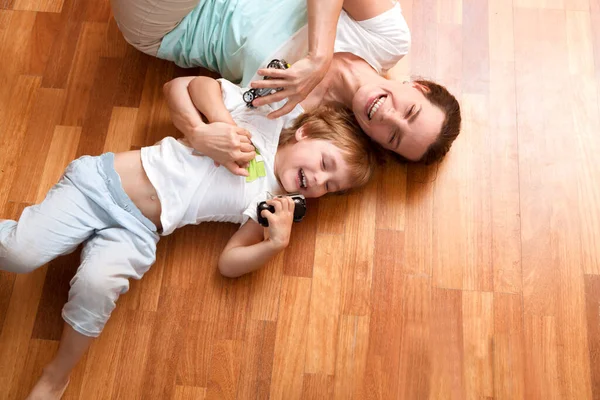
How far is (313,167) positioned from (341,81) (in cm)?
28

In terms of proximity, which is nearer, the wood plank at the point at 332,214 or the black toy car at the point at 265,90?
the black toy car at the point at 265,90

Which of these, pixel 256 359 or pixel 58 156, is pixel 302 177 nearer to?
pixel 256 359

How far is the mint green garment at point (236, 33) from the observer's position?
5.19 feet

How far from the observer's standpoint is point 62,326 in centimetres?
155

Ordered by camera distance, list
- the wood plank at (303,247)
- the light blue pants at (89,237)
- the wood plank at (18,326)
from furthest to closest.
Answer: the wood plank at (303,247)
the wood plank at (18,326)
the light blue pants at (89,237)

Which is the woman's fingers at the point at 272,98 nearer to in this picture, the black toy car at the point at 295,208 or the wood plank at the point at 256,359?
the black toy car at the point at 295,208

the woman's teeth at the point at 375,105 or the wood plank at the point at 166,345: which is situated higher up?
the woman's teeth at the point at 375,105

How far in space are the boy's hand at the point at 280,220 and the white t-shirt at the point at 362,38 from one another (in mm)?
352

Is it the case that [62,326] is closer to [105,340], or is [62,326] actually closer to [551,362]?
[105,340]

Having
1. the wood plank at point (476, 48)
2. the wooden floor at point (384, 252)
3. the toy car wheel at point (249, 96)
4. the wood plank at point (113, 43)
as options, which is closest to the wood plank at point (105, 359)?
the wooden floor at point (384, 252)

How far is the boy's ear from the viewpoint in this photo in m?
1.54

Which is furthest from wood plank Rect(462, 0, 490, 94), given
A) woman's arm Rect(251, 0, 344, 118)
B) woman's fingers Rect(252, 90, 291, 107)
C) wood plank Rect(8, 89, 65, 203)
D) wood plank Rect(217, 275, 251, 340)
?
wood plank Rect(8, 89, 65, 203)

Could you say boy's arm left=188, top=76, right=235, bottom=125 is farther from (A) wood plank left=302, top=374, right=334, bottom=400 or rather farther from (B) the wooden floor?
(A) wood plank left=302, top=374, right=334, bottom=400

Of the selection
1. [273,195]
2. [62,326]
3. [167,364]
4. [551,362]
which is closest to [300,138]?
[273,195]
